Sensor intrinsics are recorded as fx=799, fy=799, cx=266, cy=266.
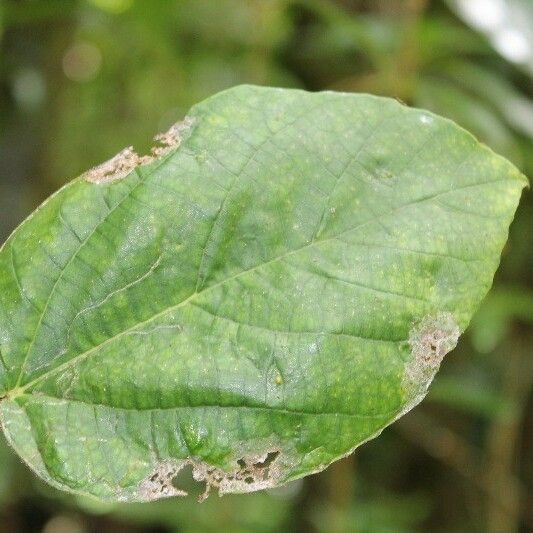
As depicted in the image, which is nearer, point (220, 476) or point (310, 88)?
point (220, 476)

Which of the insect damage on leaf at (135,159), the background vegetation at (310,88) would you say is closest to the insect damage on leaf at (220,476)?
the insect damage on leaf at (135,159)

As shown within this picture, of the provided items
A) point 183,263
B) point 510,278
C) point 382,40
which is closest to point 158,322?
point 183,263

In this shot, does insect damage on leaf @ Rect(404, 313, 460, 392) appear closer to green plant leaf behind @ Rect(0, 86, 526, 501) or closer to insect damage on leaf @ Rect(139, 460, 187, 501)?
green plant leaf behind @ Rect(0, 86, 526, 501)

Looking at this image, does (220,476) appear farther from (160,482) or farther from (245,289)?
(245,289)

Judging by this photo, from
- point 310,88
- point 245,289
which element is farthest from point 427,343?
point 310,88

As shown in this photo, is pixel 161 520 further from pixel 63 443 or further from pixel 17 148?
pixel 63 443

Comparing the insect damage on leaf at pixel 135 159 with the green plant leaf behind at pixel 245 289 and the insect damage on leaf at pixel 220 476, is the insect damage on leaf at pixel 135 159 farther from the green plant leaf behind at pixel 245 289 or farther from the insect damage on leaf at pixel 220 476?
the insect damage on leaf at pixel 220 476
